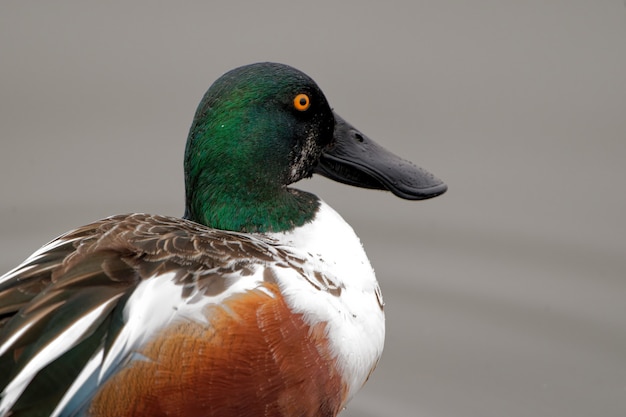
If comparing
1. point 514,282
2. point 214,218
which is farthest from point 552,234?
point 214,218

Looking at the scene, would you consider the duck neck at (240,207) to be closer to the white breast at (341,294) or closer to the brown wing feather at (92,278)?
the white breast at (341,294)

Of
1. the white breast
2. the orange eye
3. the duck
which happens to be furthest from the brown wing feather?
Result: the orange eye

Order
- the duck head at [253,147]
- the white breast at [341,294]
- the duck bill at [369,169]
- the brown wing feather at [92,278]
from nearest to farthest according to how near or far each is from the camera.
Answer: the brown wing feather at [92,278]
the white breast at [341,294]
the duck head at [253,147]
the duck bill at [369,169]

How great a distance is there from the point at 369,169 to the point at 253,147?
46 centimetres

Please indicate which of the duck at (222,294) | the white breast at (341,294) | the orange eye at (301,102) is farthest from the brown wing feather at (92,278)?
the orange eye at (301,102)

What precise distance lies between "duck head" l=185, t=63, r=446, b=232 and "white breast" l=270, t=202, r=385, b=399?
8 cm

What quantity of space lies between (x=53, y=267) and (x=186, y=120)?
2136 millimetres

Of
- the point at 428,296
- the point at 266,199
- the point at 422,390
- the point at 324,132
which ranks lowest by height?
the point at 422,390

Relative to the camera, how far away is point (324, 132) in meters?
3.25

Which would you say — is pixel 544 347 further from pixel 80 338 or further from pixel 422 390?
pixel 80 338

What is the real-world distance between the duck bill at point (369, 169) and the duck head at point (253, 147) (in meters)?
0.11

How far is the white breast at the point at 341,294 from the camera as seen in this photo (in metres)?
2.78

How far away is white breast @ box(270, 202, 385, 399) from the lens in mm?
2779

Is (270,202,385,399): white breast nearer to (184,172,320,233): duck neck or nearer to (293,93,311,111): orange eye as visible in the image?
(184,172,320,233): duck neck
